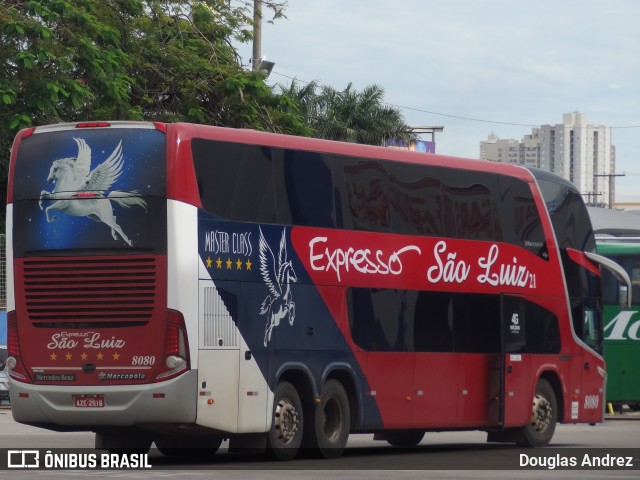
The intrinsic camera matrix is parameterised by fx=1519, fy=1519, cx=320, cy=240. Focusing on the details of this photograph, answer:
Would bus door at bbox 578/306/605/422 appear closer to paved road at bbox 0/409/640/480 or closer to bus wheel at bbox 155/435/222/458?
paved road at bbox 0/409/640/480

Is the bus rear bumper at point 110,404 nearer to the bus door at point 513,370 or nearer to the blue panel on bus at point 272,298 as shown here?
the blue panel on bus at point 272,298

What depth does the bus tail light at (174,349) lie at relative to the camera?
16875 mm

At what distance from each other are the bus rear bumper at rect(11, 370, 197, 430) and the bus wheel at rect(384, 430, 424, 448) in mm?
6668

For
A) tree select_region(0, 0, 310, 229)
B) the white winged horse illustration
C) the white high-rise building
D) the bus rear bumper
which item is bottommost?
the bus rear bumper

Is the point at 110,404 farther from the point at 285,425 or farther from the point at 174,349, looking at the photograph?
the point at 285,425

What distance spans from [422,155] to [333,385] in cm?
377

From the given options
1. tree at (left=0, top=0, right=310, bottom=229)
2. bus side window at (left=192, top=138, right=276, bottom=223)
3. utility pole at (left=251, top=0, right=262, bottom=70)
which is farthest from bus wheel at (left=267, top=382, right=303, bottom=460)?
utility pole at (left=251, top=0, right=262, bottom=70)

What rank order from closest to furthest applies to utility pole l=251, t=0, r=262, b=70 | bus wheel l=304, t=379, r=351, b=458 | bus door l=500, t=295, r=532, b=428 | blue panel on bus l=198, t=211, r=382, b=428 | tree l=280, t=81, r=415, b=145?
blue panel on bus l=198, t=211, r=382, b=428, bus wheel l=304, t=379, r=351, b=458, bus door l=500, t=295, r=532, b=428, utility pole l=251, t=0, r=262, b=70, tree l=280, t=81, r=415, b=145

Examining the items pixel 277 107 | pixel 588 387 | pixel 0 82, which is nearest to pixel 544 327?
pixel 588 387

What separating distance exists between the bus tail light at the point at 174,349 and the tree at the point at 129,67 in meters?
15.6

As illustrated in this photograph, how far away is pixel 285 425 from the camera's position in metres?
18.5

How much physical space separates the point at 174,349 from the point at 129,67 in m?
21.0

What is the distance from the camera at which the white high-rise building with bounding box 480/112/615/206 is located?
607 feet

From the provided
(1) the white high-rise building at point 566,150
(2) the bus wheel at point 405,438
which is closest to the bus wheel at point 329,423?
(2) the bus wheel at point 405,438
